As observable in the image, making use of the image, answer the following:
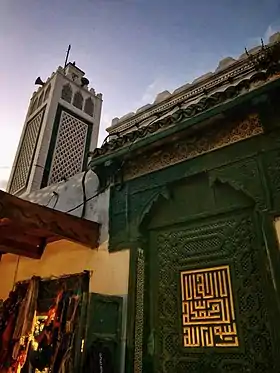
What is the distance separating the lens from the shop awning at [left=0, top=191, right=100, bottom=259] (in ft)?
9.80

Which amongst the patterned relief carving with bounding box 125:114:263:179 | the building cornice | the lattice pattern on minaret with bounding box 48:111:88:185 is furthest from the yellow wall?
the building cornice

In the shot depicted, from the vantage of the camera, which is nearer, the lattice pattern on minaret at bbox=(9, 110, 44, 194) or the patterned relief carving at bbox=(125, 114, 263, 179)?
the patterned relief carving at bbox=(125, 114, 263, 179)

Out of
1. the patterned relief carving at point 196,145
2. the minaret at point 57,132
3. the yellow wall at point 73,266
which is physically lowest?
the yellow wall at point 73,266

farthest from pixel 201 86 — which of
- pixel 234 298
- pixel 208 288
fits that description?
pixel 234 298

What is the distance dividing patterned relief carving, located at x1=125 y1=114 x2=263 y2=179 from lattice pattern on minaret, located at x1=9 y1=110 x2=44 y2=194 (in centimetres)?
259

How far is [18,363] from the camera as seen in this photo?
146 inches

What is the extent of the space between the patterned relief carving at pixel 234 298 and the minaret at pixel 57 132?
301cm

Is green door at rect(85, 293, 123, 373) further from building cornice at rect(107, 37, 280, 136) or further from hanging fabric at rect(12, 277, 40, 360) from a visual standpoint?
building cornice at rect(107, 37, 280, 136)

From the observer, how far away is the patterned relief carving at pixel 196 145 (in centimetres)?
303

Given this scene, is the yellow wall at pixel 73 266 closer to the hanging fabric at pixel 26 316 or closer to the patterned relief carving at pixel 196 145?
the hanging fabric at pixel 26 316

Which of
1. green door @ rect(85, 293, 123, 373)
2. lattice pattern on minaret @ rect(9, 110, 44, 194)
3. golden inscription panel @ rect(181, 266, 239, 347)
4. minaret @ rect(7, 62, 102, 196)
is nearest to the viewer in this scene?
golden inscription panel @ rect(181, 266, 239, 347)

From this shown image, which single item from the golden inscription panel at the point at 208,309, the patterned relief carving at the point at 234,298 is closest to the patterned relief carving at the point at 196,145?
the patterned relief carving at the point at 234,298

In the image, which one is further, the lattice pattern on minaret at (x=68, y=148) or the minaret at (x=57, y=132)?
the lattice pattern on minaret at (x=68, y=148)

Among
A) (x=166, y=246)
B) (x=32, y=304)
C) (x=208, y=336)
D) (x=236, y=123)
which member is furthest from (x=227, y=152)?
(x=32, y=304)
